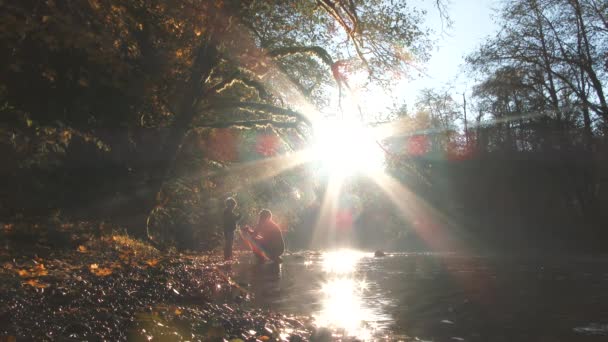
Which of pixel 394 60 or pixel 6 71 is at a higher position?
pixel 394 60

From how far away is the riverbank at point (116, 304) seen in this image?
17.0 feet

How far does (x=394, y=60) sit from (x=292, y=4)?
537 centimetres

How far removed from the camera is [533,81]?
33750 millimetres

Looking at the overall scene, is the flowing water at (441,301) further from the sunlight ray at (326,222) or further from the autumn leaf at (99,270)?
the sunlight ray at (326,222)

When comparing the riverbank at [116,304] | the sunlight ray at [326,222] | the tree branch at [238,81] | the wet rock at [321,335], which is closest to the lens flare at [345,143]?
the tree branch at [238,81]

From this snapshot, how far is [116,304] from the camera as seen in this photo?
634cm

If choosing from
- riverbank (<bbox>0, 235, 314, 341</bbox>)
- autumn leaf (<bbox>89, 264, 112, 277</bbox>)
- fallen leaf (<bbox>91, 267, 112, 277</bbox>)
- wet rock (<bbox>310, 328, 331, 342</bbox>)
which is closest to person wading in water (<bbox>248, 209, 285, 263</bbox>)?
riverbank (<bbox>0, 235, 314, 341</bbox>)

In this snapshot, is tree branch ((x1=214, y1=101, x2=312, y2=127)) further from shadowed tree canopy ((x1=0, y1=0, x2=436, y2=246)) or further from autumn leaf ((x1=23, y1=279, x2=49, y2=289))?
autumn leaf ((x1=23, y1=279, x2=49, y2=289))

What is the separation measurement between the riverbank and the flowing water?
38.3 inches

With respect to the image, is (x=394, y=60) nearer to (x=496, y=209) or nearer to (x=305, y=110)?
(x=305, y=110)

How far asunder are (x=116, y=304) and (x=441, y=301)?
6342mm

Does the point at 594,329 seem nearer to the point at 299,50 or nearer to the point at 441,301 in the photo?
the point at 441,301

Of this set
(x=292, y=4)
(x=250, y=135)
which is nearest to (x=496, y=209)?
(x=250, y=135)

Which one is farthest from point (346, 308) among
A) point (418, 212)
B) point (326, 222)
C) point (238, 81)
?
point (326, 222)
